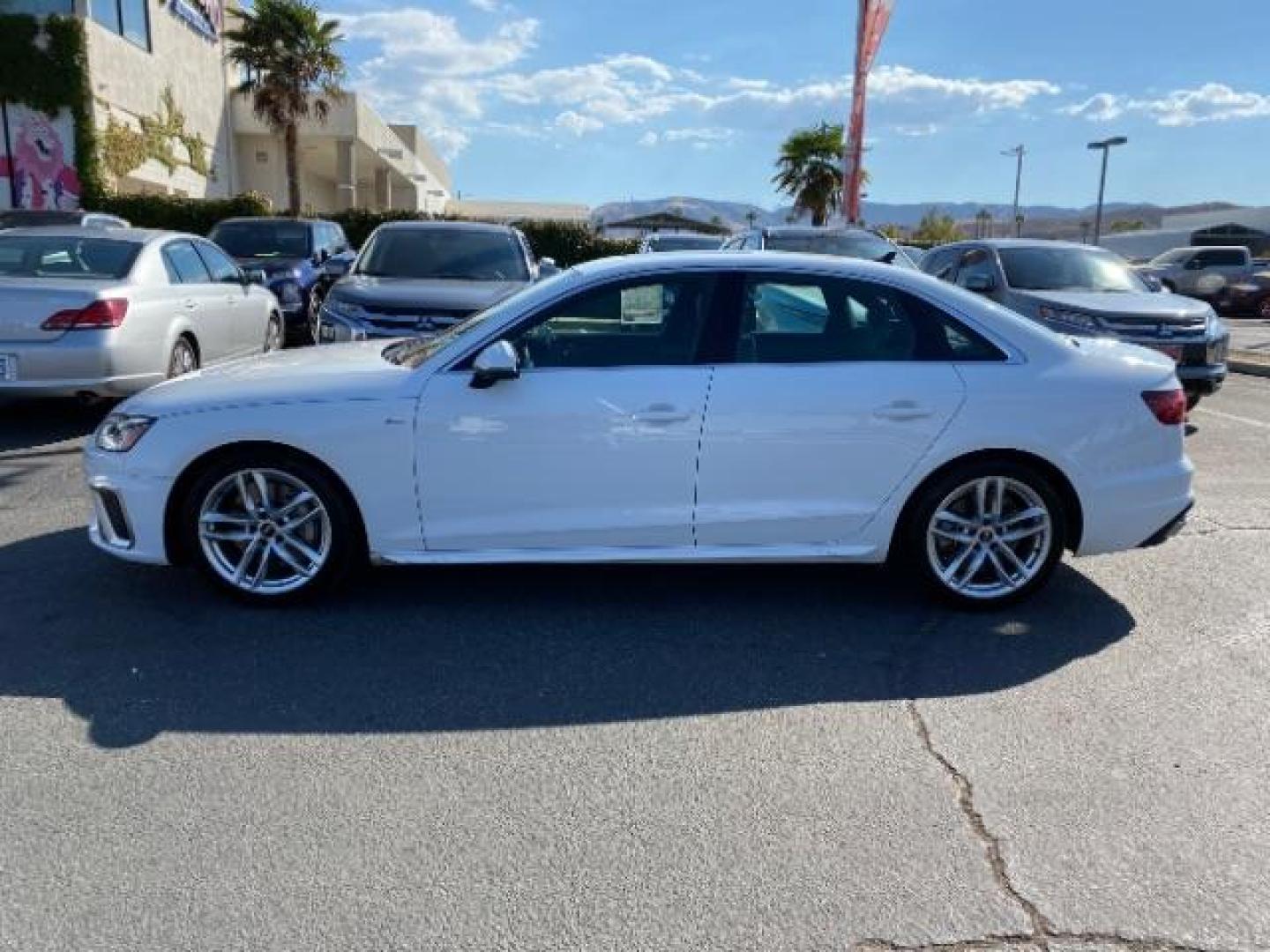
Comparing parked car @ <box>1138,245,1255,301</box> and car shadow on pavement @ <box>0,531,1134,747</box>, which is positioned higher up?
parked car @ <box>1138,245,1255,301</box>

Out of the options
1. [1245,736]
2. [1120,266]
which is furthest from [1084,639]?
[1120,266]

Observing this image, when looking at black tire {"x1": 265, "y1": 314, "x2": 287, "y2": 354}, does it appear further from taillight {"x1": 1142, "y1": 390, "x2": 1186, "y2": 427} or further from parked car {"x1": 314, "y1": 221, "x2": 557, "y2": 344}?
taillight {"x1": 1142, "y1": 390, "x2": 1186, "y2": 427}

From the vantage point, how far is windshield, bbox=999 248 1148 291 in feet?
32.2

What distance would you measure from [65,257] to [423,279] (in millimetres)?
2762

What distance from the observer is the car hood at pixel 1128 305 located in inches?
342

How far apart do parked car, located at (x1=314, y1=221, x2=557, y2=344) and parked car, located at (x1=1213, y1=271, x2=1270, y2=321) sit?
21656 mm

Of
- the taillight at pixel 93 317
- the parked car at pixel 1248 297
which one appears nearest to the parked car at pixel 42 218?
the taillight at pixel 93 317

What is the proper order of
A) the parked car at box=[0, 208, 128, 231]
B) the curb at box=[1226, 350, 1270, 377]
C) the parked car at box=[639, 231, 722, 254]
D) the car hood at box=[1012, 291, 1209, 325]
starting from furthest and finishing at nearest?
the parked car at box=[639, 231, 722, 254]
the parked car at box=[0, 208, 128, 231]
the curb at box=[1226, 350, 1270, 377]
the car hood at box=[1012, 291, 1209, 325]

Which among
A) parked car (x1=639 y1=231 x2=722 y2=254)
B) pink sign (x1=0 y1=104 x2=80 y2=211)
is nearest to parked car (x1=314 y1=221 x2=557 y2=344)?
parked car (x1=639 y1=231 x2=722 y2=254)

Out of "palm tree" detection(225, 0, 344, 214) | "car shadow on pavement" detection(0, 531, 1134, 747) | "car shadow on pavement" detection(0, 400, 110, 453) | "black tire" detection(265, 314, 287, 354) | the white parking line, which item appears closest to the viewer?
"car shadow on pavement" detection(0, 531, 1134, 747)

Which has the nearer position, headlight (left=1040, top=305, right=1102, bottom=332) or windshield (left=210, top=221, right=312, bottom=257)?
headlight (left=1040, top=305, right=1102, bottom=332)

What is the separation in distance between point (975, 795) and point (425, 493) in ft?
7.94

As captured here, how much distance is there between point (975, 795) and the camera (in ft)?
Answer: 10.2

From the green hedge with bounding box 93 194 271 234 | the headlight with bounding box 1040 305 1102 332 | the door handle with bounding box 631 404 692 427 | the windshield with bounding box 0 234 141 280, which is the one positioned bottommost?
the door handle with bounding box 631 404 692 427
